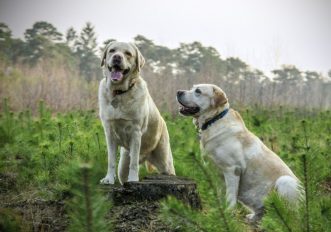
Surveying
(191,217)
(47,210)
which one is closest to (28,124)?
(47,210)

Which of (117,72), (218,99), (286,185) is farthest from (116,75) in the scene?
(286,185)

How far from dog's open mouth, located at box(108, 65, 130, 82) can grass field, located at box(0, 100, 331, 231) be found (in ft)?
2.79

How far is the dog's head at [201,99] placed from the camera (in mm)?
4941

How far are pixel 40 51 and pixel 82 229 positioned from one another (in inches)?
1481

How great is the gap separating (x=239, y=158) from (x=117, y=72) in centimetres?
146

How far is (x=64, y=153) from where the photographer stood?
17.3 ft

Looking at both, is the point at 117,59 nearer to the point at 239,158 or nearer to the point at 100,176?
the point at 100,176

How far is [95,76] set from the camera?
63.1 ft

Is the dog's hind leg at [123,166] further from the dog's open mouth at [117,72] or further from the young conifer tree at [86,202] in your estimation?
the young conifer tree at [86,202]

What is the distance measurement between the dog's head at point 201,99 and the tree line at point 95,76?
731 centimetres

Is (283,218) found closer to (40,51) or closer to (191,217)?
(191,217)

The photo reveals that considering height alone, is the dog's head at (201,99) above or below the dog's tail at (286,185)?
above

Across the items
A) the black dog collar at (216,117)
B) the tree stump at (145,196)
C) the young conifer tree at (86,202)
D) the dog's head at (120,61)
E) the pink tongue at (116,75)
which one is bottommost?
the tree stump at (145,196)

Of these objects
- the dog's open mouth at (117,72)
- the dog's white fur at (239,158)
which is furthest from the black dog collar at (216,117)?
the dog's open mouth at (117,72)
